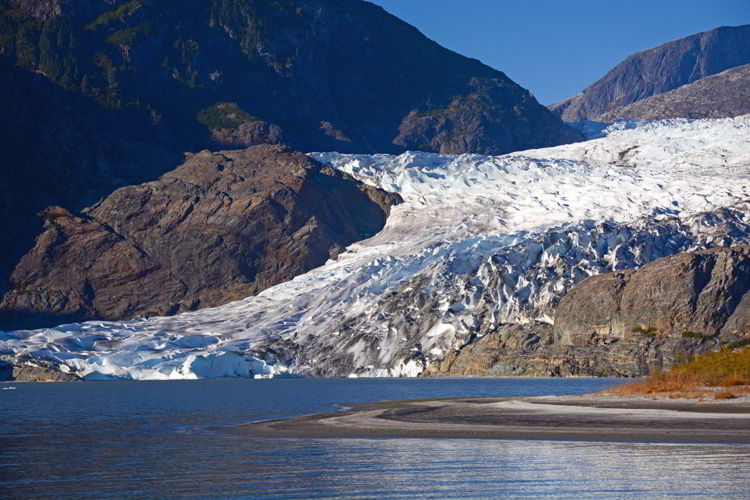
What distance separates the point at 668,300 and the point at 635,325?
14.2ft

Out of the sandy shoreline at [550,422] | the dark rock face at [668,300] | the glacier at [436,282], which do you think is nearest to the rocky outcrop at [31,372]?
the glacier at [436,282]

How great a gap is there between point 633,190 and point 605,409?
12140cm

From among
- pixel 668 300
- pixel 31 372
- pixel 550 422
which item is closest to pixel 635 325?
pixel 668 300

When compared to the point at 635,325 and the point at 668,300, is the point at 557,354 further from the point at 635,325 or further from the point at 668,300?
the point at 668,300

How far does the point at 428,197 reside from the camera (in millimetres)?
178875

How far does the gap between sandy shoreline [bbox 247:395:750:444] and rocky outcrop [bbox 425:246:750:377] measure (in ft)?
184

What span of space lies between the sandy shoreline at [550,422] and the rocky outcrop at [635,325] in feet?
184

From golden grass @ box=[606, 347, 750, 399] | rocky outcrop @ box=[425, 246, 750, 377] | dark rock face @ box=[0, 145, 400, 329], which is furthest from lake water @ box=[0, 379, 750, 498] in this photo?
dark rock face @ box=[0, 145, 400, 329]

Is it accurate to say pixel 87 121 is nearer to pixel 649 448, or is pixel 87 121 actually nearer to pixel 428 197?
pixel 428 197

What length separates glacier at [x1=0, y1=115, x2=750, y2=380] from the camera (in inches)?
5123

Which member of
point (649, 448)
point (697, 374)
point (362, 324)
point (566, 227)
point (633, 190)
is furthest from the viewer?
point (633, 190)

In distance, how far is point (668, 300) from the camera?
11144 cm

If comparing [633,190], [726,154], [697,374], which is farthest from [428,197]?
[697,374]

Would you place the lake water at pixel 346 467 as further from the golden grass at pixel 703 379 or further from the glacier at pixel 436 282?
the glacier at pixel 436 282
